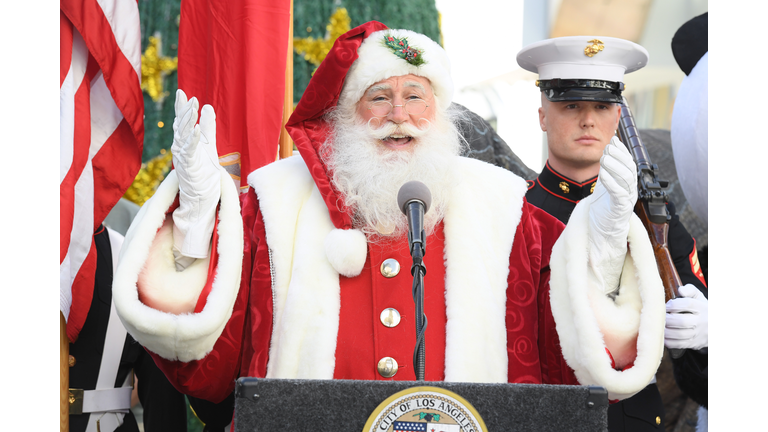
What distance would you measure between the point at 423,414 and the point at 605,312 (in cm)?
86

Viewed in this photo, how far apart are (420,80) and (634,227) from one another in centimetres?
108

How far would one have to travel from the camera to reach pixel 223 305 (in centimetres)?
193

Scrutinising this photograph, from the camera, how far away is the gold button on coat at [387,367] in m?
2.09

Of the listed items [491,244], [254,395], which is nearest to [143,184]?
[491,244]

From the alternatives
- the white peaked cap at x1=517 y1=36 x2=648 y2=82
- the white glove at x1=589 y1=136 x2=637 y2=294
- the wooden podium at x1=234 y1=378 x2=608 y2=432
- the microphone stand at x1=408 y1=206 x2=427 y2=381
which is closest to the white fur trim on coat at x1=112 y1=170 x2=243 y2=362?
the wooden podium at x1=234 y1=378 x2=608 y2=432

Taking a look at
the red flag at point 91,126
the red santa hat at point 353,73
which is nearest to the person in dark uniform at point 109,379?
the red flag at point 91,126

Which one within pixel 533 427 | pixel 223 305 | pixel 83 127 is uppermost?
pixel 83 127

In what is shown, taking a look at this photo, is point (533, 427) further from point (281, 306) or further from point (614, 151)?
point (281, 306)

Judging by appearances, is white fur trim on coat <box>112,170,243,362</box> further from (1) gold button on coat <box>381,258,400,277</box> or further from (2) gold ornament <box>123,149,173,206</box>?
(2) gold ornament <box>123,149,173,206</box>

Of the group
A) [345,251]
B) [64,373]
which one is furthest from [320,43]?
[64,373]

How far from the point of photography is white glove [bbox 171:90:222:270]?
1.92 metres

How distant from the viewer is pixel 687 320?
2668 mm

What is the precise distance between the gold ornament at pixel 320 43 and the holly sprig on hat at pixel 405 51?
1.67 meters

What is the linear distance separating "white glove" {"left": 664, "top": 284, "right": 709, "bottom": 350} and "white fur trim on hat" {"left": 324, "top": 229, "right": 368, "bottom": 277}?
4.63 ft
